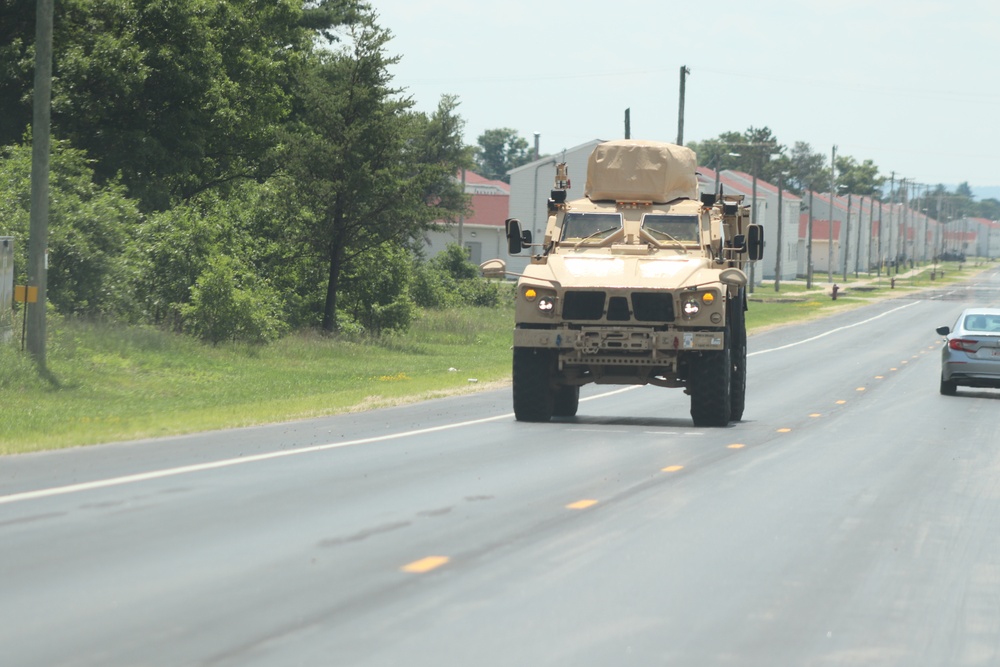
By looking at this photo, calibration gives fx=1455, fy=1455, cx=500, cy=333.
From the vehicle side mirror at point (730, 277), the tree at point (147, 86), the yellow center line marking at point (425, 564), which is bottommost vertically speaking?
the yellow center line marking at point (425, 564)

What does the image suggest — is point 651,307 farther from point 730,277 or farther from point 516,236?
point 516,236

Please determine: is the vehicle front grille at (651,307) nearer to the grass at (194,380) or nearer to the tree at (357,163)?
the grass at (194,380)

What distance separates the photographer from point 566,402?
822 inches

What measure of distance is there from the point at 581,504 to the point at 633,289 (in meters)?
7.09

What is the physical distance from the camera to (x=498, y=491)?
12016mm

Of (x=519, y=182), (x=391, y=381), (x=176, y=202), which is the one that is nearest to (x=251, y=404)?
(x=391, y=381)

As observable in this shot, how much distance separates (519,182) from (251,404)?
7205 cm

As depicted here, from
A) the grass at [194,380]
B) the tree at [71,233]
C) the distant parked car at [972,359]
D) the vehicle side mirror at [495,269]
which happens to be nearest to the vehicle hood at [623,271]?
the vehicle side mirror at [495,269]

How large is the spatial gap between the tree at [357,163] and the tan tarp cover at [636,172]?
1608cm

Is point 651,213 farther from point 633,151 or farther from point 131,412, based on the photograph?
point 131,412

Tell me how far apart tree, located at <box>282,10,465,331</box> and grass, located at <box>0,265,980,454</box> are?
9.54 feet

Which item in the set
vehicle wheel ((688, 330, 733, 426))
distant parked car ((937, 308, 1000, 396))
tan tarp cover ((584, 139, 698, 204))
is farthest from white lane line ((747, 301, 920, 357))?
vehicle wheel ((688, 330, 733, 426))

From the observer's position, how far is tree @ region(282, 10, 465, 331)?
119ft

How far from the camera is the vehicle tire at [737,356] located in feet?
68.1
